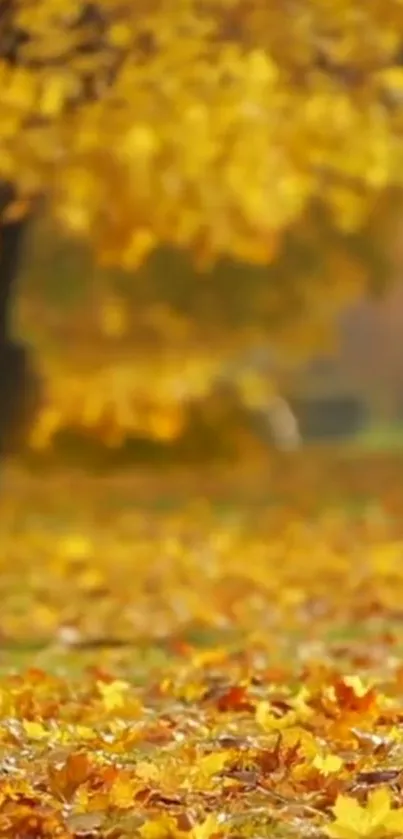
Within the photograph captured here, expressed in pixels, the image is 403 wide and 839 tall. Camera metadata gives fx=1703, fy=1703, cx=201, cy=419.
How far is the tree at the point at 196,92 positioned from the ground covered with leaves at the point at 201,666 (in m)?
2.44

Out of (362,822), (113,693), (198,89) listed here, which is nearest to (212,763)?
(362,822)

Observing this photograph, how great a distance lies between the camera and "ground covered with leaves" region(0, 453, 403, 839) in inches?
180

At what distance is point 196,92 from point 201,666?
3204mm

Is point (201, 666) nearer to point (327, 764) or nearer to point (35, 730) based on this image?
point (35, 730)

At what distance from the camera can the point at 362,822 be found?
4191 millimetres

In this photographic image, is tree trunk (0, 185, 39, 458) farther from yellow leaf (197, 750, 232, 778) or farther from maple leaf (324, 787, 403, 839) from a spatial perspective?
maple leaf (324, 787, 403, 839)

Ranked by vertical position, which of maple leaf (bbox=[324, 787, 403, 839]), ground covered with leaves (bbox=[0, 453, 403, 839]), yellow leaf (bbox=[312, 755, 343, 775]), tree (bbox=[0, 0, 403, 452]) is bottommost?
ground covered with leaves (bbox=[0, 453, 403, 839])

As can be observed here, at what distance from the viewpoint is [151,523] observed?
14195 millimetres

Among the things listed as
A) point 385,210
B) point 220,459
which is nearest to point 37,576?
point 385,210

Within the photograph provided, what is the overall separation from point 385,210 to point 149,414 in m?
4.10

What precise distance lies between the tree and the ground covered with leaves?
2.44 meters

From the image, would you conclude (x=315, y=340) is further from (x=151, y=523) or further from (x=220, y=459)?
(x=151, y=523)

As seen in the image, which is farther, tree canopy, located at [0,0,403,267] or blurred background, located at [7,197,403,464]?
blurred background, located at [7,197,403,464]

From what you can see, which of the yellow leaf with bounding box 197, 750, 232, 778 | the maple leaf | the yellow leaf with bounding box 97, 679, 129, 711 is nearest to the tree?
the yellow leaf with bounding box 97, 679, 129, 711
